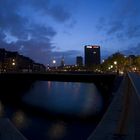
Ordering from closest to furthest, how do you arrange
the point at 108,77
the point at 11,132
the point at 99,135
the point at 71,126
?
1. the point at 11,132
2. the point at 99,135
3. the point at 71,126
4. the point at 108,77

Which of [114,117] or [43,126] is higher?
[114,117]

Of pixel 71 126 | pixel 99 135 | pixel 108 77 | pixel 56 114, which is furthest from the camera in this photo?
pixel 108 77

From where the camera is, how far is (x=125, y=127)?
71.6 feet

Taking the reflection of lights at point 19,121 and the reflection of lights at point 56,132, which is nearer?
the reflection of lights at point 56,132

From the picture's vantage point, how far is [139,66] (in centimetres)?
18738

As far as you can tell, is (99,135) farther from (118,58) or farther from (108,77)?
(118,58)

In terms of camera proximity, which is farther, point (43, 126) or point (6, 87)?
point (6, 87)

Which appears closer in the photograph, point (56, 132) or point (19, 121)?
point (56, 132)

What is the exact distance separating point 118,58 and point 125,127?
17488cm

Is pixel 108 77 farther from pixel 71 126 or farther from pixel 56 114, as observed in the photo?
pixel 71 126

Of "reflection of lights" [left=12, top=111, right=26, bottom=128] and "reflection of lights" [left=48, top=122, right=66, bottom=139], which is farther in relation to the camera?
"reflection of lights" [left=12, top=111, right=26, bottom=128]

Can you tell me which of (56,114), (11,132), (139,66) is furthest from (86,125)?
(139,66)

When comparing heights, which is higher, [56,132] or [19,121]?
[56,132]

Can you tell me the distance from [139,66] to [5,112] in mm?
137275
